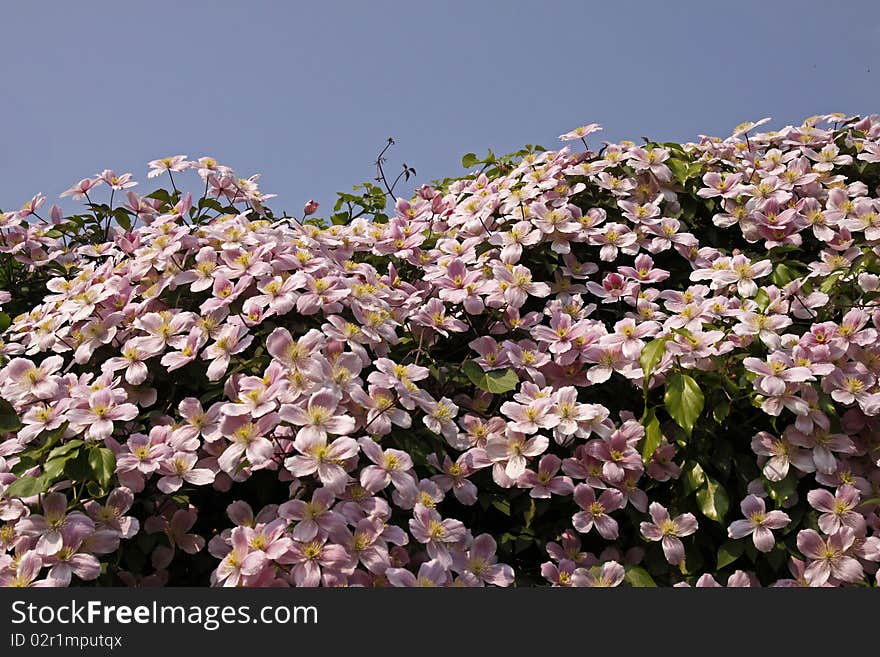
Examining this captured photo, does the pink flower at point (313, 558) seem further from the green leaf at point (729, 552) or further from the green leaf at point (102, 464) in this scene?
the green leaf at point (729, 552)

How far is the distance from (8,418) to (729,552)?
1.40m

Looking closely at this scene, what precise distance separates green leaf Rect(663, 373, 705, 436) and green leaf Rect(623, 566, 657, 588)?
27 cm

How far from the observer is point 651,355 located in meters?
1.77

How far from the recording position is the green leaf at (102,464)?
5.13 ft

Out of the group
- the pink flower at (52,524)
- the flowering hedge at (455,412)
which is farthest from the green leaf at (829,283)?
the pink flower at (52,524)

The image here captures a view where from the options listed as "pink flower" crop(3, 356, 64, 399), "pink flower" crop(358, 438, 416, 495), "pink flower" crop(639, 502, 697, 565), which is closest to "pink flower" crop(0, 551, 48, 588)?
"pink flower" crop(3, 356, 64, 399)

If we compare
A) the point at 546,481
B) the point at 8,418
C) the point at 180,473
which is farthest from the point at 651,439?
the point at 8,418

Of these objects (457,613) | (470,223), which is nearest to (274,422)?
(457,613)

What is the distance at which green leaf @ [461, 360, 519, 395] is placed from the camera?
6.04 ft

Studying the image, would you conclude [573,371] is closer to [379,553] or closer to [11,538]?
[379,553]

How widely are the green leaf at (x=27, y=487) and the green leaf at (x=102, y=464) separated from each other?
86 millimetres

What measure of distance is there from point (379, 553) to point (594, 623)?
39 cm

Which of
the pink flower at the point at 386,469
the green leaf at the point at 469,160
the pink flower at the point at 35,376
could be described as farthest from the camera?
the green leaf at the point at 469,160

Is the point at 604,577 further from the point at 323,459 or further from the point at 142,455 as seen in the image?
the point at 142,455
